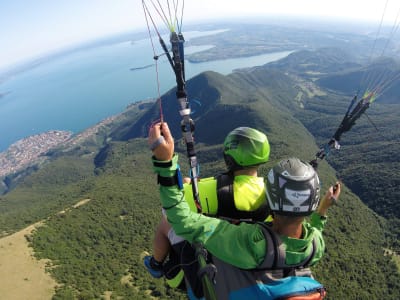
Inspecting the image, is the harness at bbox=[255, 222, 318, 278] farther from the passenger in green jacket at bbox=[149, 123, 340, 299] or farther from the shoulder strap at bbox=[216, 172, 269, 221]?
the shoulder strap at bbox=[216, 172, 269, 221]

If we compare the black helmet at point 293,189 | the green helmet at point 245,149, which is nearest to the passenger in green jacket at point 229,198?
the green helmet at point 245,149

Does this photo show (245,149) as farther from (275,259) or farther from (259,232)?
(275,259)

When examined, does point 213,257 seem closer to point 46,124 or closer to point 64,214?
point 64,214

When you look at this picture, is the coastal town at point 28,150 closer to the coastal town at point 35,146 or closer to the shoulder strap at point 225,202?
the coastal town at point 35,146

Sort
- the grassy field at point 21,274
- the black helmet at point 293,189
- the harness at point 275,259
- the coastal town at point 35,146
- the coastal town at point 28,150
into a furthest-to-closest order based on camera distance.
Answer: the coastal town at point 28,150
the coastal town at point 35,146
the grassy field at point 21,274
the black helmet at point 293,189
the harness at point 275,259

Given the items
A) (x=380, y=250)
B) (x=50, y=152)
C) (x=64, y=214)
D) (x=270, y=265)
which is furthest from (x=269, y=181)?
(x=50, y=152)
